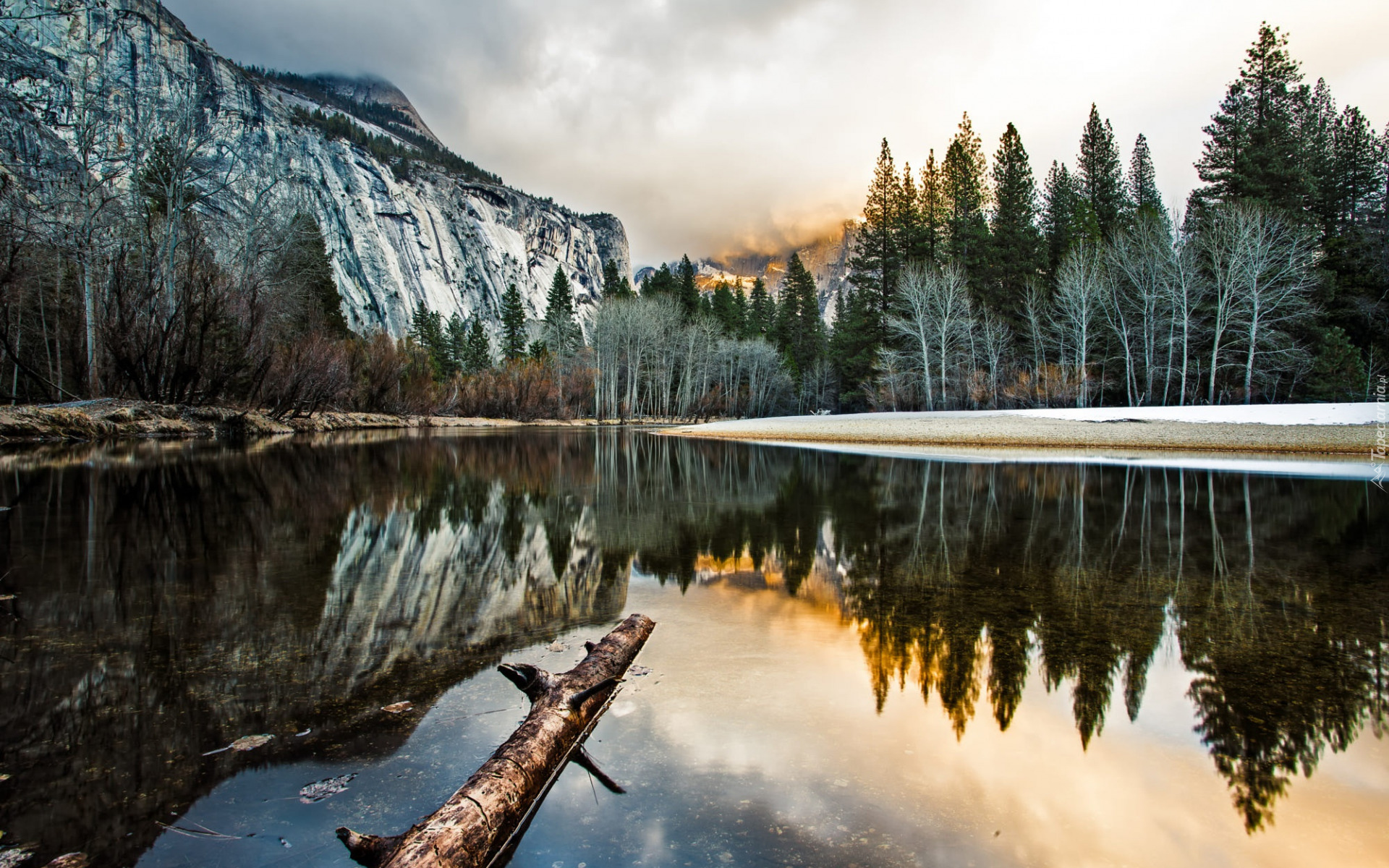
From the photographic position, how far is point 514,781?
1983 mm

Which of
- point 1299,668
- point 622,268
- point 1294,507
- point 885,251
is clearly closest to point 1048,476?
point 1294,507

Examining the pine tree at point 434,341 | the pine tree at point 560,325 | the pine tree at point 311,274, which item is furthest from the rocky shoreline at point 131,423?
the pine tree at point 434,341

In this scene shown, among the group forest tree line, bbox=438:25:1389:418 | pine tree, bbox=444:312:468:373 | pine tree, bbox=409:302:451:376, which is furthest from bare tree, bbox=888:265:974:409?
pine tree, bbox=444:312:468:373

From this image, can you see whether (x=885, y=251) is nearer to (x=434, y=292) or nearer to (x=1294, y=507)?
(x=1294, y=507)

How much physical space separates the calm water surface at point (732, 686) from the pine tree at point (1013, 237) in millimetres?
37197

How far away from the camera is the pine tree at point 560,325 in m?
65.5

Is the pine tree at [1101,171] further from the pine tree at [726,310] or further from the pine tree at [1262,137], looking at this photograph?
the pine tree at [726,310]

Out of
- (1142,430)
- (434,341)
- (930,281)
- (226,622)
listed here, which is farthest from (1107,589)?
(434,341)

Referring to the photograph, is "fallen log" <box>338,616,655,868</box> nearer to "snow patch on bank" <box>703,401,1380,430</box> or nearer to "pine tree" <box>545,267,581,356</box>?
"snow patch on bank" <box>703,401,1380,430</box>

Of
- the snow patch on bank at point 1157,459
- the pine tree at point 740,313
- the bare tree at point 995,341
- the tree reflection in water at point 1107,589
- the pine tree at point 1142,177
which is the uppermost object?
the pine tree at point 1142,177

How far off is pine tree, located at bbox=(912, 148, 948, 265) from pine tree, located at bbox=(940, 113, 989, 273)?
461mm

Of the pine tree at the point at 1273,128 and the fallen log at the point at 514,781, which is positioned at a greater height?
the pine tree at the point at 1273,128

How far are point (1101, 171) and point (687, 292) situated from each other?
130 feet

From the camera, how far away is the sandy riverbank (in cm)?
1788
